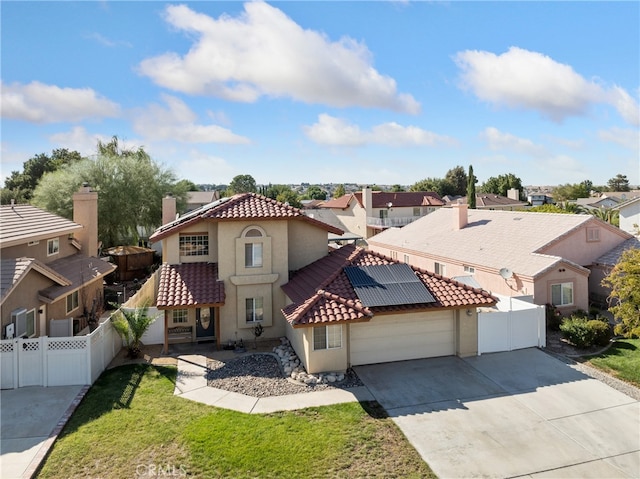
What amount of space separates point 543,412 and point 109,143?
→ 57.0m

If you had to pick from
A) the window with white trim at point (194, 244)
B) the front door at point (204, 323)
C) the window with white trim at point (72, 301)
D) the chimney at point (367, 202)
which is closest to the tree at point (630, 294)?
the front door at point (204, 323)

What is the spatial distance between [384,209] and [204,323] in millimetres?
41647

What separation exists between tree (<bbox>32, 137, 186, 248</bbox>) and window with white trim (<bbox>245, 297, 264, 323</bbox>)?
24386mm

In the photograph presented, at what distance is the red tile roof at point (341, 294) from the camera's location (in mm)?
14258

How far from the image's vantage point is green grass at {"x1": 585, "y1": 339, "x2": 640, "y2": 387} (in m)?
14.7

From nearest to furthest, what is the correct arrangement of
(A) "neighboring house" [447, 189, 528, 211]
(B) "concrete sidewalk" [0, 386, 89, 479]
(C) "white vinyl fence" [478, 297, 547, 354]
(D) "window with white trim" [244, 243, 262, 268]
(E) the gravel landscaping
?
1. (B) "concrete sidewalk" [0, 386, 89, 479]
2. (E) the gravel landscaping
3. (C) "white vinyl fence" [478, 297, 547, 354]
4. (D) "window with white trim" [244, 243, 262, 268]
5. (A) "neighboring house" [447, 189, 528, 211]

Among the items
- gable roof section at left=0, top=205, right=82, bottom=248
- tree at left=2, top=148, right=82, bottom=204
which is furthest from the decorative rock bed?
tree at left=2, top=148, right=82, bottom=204

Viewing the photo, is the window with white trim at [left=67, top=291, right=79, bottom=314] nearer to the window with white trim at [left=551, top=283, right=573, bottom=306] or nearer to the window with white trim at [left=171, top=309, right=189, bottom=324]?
the window with white trim at [left=171, top=309, right=189, bottom=324]

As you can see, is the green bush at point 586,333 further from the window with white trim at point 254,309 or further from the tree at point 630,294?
the window with white trim at point 254,309

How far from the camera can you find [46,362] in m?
13.7

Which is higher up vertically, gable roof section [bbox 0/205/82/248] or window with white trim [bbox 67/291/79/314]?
gable roof section [bbox 0/205/82/248]

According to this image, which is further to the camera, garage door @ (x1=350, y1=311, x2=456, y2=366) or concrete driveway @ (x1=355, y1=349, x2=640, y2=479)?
garage door @ (x1=350, y1=311, x2=456, y2=366)

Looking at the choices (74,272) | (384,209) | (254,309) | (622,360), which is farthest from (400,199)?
(74,272)

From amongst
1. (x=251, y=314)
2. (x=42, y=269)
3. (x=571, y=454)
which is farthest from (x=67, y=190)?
(x=571, y=454)
